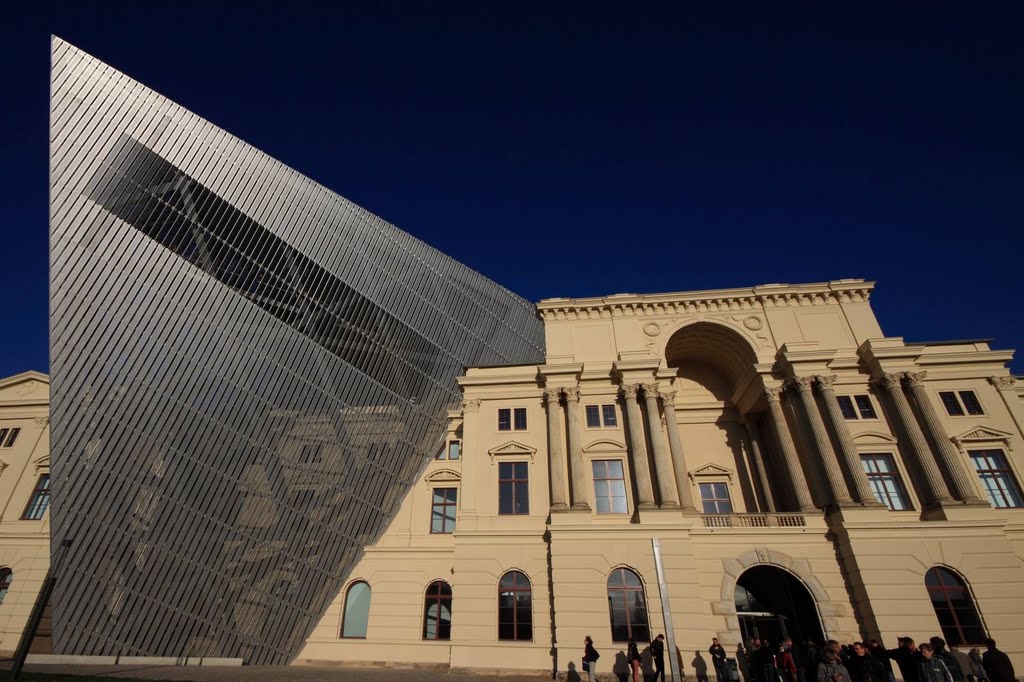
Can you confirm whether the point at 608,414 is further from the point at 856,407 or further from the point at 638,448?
the point at 856,407

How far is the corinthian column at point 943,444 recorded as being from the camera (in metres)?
24.4

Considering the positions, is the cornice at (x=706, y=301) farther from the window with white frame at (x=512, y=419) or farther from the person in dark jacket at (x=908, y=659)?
the person in dark jacket at (x=908, y=659)

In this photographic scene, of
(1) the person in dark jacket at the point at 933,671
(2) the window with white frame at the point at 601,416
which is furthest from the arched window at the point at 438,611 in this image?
(1) the person in dark jacket at the point at 933,671

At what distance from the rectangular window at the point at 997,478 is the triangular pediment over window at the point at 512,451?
23.3m

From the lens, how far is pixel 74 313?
908 inches

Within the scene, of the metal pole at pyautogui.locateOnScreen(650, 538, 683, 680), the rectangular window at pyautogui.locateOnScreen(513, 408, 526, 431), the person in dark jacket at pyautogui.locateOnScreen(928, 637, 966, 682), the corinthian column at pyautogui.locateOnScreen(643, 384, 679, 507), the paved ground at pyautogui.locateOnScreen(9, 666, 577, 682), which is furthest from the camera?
the rectangular window at pyautogui.locateOnScreen(513, 408, 526, 431)

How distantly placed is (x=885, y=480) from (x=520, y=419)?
64.7ft

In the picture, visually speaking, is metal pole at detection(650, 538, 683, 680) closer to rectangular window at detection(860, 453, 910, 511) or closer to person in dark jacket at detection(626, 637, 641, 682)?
person in dark jacket at detection(626, 637, 641, 682)

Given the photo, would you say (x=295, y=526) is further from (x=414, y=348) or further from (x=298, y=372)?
(x=414, y=348)

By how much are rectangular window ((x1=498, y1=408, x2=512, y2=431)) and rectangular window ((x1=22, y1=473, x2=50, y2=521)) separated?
2794cm

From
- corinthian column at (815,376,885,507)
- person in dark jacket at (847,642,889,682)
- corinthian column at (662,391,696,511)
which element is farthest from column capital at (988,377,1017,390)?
person in dark jacket at (847,642,889,682)

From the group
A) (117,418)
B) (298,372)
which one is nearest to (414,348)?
(298,372)

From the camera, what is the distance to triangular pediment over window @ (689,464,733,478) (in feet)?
104

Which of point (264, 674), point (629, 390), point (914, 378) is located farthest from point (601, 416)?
point (264, 674)
